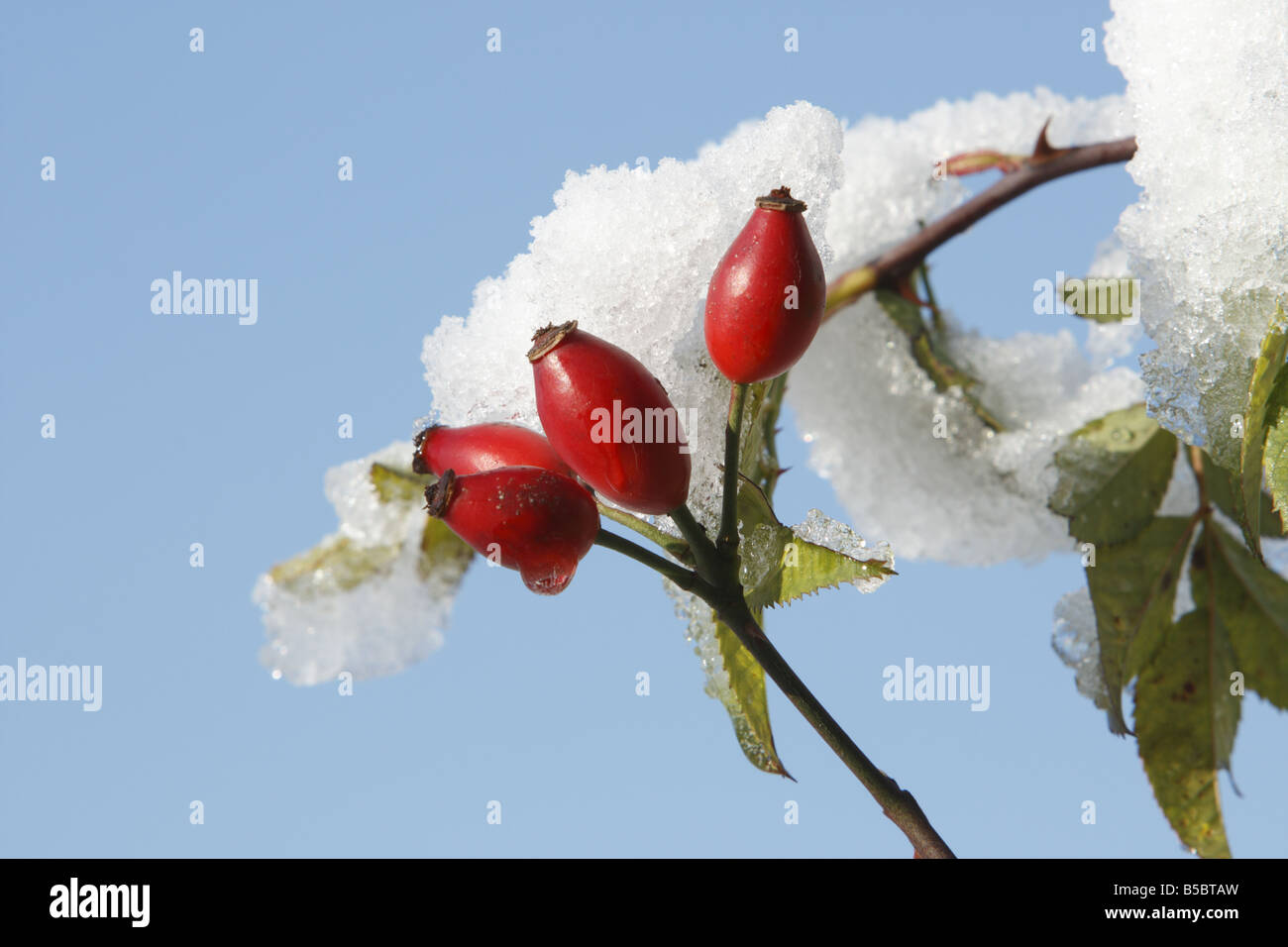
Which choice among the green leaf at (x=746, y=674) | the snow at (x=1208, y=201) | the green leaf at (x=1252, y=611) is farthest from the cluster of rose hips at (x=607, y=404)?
the green leaf at (x=1252, y=611)

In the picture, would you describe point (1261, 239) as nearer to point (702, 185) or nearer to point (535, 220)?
point (702, 185)

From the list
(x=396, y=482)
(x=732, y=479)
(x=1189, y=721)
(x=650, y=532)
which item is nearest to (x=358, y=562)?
(x=396, y=482)

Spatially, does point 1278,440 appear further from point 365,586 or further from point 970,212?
point 365,586

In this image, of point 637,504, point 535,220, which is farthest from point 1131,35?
point 637,504

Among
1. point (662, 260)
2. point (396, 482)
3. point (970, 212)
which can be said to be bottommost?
point (396, 482)

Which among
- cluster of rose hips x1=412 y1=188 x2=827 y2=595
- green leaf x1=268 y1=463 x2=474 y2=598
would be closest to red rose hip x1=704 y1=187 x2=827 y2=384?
cluster of rose hips x1=412 y1=188 x2=827 y2=595

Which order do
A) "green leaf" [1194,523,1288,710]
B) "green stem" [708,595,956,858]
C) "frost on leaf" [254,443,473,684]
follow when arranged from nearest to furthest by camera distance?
"green stem" [708,595,956,858] → "green leaf" [1194,523,1288,710] → "frost on leaf" [254,443,473,684]

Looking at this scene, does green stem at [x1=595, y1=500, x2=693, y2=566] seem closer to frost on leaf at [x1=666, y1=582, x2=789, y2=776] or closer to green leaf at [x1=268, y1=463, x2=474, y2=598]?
frost on leaf at [x1=666, y1=582, x2=789, y2=776]
